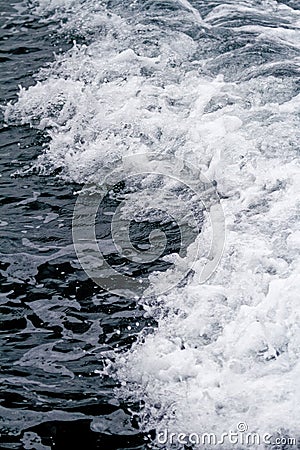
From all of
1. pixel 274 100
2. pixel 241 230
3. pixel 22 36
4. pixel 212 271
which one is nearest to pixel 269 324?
pixel 212 271

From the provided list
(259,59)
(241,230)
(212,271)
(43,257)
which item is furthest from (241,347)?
(259,59)

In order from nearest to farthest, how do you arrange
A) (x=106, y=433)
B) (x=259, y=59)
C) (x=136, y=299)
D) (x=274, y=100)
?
(x=106, y=433)
(x=136, y=299)
(x=274, y=100)
(x=259, y=59)

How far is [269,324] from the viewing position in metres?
4.60

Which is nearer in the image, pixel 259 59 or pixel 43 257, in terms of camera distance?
pixel 43 257

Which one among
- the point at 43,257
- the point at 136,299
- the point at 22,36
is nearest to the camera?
the point at 136,299

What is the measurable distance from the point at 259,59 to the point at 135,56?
4.68 ft

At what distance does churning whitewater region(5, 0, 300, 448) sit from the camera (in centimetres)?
430

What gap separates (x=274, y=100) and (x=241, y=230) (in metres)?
2.15

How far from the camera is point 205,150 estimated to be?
6.60m

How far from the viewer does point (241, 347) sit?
450cm

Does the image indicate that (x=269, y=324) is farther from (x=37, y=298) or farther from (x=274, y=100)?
(x=274, y=100)

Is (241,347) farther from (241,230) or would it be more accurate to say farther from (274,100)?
(274,100)

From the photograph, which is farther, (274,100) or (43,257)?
(274,100)

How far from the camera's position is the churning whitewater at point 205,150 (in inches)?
169
